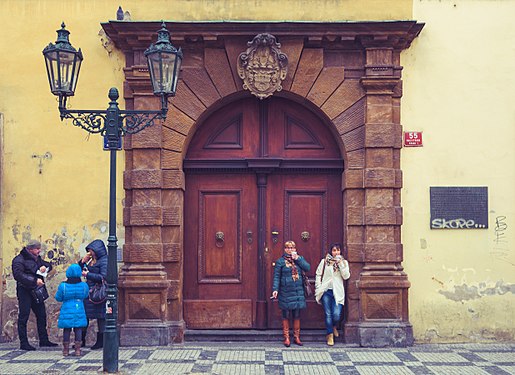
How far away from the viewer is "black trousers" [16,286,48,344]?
9844 millimetres

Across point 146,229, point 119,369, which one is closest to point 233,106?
point 146,229

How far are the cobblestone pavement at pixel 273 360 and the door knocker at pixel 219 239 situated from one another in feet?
4.83

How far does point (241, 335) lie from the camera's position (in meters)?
10.4

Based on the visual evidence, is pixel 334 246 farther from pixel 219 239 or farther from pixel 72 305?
pixel 72 305

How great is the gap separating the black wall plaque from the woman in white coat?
4.97 ft

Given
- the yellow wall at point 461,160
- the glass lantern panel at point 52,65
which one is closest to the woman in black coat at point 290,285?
the yellow wall at point 461,160

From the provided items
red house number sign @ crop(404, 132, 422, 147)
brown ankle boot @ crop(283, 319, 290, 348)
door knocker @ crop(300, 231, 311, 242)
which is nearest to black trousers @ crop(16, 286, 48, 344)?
brown ankle boot @ crop(283, 319, 290, 348)

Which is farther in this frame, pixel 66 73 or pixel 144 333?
pixel 144 333

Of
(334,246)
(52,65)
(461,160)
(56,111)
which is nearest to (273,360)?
(334,246)

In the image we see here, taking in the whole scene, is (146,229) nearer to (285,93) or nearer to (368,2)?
(285,93)

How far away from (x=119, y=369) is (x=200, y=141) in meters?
3.70

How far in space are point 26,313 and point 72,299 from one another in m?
0.98

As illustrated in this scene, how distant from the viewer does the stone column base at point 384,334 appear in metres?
9.96

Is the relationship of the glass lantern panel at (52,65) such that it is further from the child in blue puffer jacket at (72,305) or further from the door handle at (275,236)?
the door handle at (275,236)
